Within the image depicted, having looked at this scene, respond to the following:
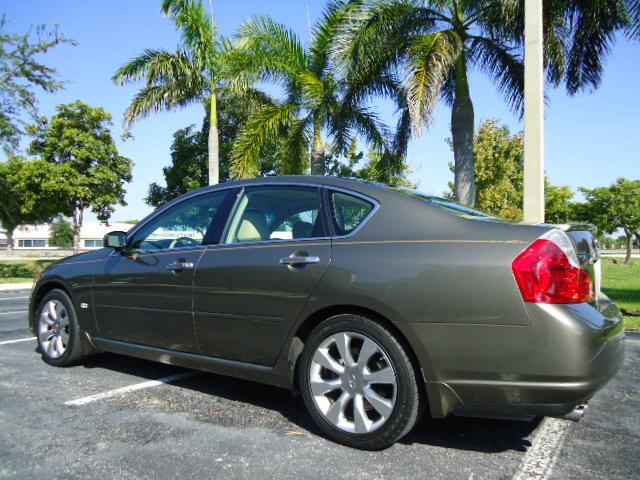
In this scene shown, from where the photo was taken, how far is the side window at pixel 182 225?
403 centimetres

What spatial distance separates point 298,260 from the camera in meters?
3.30

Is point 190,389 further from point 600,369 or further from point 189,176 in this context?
point 189,176

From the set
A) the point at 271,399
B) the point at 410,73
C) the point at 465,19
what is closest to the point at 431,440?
the point at 271,399

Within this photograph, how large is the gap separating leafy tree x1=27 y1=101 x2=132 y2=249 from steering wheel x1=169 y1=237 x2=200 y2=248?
3082cm

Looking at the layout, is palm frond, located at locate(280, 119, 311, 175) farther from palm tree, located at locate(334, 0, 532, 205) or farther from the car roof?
the car roof

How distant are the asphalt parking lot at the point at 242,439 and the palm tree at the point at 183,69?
13534 millimetres

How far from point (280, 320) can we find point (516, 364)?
137cm

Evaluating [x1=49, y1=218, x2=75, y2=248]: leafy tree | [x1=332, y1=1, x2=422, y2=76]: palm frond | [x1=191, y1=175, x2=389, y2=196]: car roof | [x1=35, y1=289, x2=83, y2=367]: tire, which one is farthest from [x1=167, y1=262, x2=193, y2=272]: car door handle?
Answer: [x1=49, y1=218, x2=75, y2=248]: leafy tree

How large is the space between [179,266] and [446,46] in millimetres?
9818

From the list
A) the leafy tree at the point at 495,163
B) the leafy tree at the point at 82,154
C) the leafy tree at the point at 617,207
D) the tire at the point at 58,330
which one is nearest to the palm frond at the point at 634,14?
the tire at the point at 58,330

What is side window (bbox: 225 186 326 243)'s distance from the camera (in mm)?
3527

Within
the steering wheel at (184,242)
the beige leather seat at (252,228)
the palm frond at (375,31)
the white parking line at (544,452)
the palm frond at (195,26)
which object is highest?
the palm frond at (195,26)

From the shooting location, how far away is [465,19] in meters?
12.8

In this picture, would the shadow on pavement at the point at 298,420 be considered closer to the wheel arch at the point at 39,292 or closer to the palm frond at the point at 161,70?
the wheel arch at the point at 39,292
